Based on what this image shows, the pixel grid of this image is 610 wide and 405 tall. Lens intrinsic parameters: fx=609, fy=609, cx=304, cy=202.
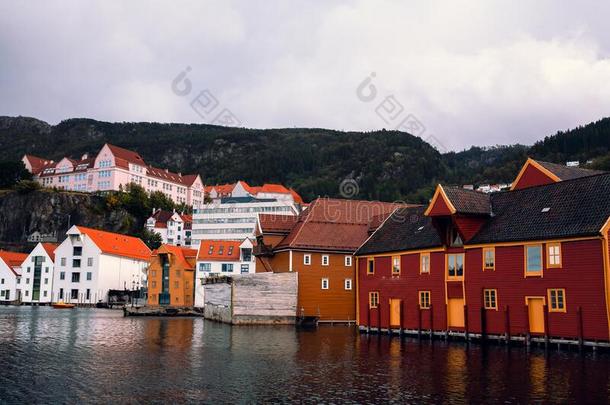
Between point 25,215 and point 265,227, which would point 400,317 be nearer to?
point 265,227

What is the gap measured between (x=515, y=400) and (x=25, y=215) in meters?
169

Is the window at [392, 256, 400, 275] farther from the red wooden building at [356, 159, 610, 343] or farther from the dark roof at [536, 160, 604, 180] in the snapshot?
the dark roof at [536, 160, 604, 180]

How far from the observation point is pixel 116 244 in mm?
127875

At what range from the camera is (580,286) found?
3606 cm

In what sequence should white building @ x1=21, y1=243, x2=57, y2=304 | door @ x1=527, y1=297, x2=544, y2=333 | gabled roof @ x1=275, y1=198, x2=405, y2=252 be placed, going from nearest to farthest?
1. door @ x1=527, y1=297, x2=544, y2=333
2. gabled roof @ x1=275, y1=198, x2=405, y2=252
3. white building @ x1=21, y1=243, x2=57, y2=304

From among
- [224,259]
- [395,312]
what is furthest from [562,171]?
[224,259]

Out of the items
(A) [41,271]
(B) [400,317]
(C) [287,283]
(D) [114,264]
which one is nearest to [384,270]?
(B) [400,317]

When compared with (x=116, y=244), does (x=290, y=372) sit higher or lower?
lower

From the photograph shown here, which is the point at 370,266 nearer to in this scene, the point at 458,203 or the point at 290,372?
the point at 458,203

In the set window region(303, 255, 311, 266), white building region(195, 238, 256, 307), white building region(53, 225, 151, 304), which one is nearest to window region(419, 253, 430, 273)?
window region(303, 255, 311, 266)

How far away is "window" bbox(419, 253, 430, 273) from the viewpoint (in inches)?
1871

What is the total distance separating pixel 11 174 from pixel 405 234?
166134 millimetres

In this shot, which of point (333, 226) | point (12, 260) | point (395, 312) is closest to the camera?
point (395, 312)

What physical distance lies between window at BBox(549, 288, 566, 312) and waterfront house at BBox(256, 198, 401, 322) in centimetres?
2958
